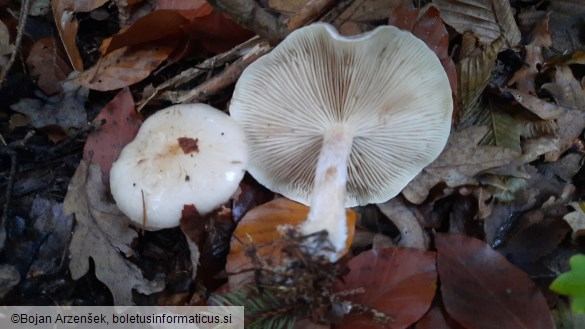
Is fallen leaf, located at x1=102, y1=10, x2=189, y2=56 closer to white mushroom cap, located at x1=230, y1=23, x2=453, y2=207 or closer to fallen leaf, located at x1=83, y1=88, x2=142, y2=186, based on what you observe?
fallen leaf, located at x1=83, y1=88, x2=142, y2=186

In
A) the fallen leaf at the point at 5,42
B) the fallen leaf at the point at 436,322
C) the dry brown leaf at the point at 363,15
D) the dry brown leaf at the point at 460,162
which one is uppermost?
the dry brown leaf at the point at 363,15

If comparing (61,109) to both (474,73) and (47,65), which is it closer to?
(47,65)

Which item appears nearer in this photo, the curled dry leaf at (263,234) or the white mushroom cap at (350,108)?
the white mushroom cap at (350,108)

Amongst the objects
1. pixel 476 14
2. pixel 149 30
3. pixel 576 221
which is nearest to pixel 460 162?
pixel 576 221

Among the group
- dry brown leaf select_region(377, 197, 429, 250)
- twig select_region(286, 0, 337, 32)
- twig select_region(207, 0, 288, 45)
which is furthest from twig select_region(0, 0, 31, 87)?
dry brown leaf select_region(377, 197, 429, 250)

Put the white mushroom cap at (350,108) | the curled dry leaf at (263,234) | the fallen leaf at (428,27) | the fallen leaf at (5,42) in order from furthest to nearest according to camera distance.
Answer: the fallen leaf at (5,42), the fallen leaf at (428,27), the curled dry leaf at (263,234), the white mushroom cap at (350,108)

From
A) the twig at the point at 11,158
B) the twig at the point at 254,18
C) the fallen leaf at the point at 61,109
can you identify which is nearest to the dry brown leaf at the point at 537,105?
the twig at the point at 254,18

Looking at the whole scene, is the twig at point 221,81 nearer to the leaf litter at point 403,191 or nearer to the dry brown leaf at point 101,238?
the leaf litter at point 403,191

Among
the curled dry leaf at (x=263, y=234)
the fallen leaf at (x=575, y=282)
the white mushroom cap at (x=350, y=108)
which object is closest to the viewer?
the fallen leaf at (x=575, y=282)

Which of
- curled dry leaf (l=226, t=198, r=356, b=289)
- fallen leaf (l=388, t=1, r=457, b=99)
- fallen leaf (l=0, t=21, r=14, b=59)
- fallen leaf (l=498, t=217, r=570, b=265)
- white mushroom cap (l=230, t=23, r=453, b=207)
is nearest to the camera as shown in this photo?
white mushroom cap (l=230, t=23, r=453, b=207)
